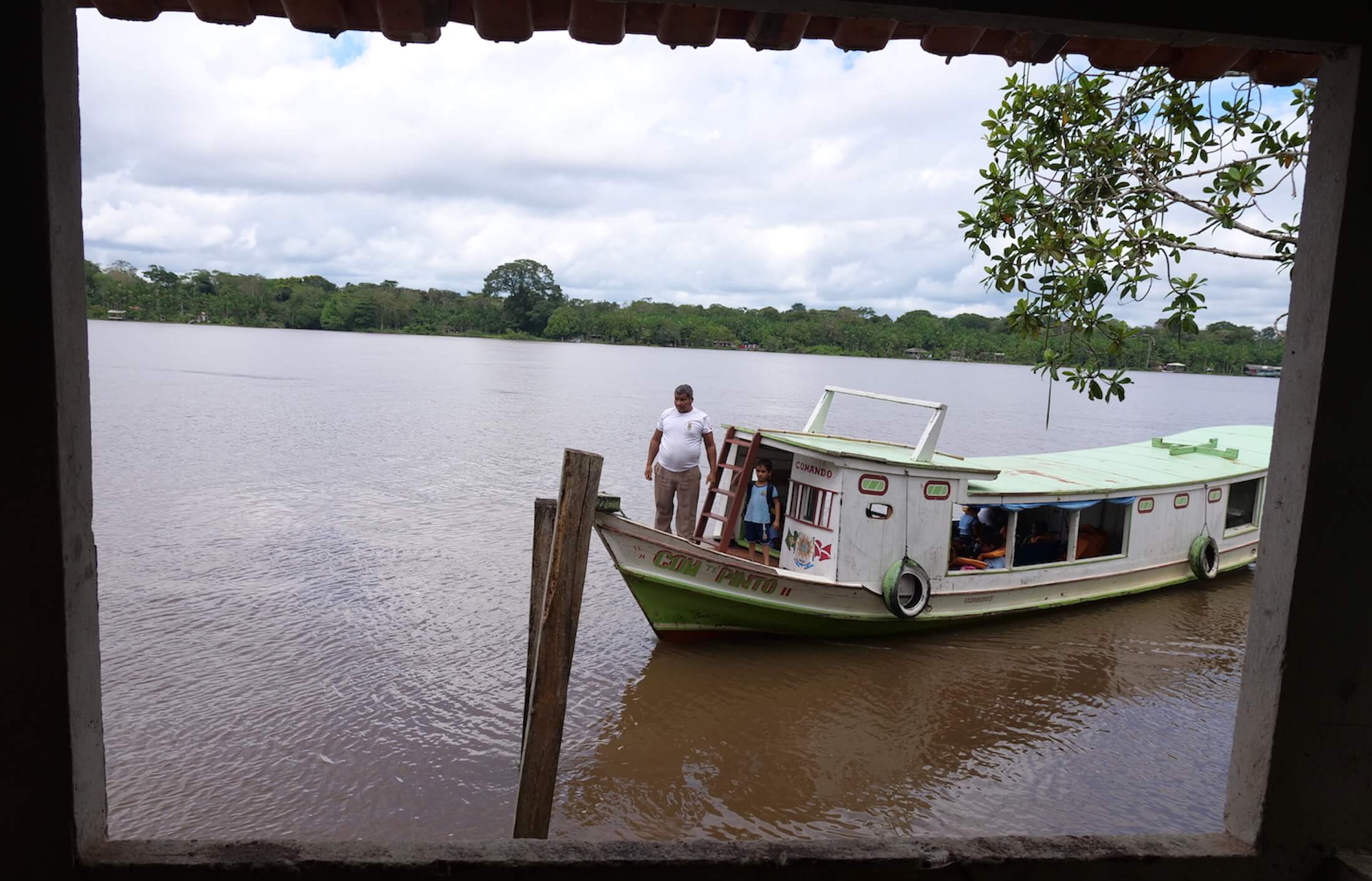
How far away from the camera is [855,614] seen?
970cm

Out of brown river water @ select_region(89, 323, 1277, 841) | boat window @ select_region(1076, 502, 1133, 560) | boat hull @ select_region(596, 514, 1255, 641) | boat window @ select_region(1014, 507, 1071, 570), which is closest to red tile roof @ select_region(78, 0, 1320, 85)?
brown river water @ select_region(89, 323, 1277, 841)

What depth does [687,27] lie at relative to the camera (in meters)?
2.58

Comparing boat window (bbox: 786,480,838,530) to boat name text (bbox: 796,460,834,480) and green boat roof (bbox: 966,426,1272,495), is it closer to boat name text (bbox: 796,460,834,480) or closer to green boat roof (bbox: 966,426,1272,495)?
boat name text (bbox: 796,460,834,480)

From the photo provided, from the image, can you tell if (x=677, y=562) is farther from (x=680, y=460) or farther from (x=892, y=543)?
(x=892, y=543)

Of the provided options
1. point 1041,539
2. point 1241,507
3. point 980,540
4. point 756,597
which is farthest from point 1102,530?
point 756,597

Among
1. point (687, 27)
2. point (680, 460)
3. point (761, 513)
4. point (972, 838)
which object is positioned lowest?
point (761, 513)

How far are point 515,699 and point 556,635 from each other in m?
4.23

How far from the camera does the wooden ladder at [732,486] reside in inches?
372

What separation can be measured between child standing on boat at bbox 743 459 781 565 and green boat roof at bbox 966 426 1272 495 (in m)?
2.16

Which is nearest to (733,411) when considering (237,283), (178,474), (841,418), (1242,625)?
(841,418)

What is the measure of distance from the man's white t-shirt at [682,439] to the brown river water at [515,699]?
205 cm

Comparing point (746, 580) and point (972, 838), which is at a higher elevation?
point (972, 838)

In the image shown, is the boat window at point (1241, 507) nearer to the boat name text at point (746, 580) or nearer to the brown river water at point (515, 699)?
the brown river water at point (515, 699)

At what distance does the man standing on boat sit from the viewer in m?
9.75
